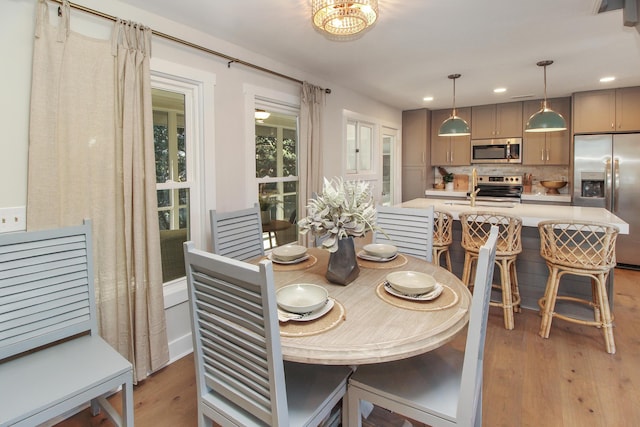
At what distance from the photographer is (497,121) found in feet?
18.7

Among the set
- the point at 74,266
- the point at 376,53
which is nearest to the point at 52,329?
the point at 74,266

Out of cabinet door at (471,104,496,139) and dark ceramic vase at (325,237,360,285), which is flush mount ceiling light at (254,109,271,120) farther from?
cabinet door at (471,104,496,139)

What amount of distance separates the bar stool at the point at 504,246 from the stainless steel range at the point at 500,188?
262 cm

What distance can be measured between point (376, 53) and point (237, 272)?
8.90 ft

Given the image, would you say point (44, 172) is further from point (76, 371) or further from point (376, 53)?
point (376, 53)

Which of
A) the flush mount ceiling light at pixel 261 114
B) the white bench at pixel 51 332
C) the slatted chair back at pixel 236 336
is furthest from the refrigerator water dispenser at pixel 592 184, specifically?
the white bench at pixel 51 332

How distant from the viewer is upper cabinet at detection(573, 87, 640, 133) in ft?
14.9

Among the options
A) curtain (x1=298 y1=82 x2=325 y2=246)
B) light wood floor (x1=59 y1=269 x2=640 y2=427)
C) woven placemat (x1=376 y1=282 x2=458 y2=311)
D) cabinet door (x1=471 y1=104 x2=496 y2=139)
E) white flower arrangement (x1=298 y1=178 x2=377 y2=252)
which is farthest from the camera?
cabinet door (x1=471 y1=104 x2=496 y2=139)

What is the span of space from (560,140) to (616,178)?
3.32 feet

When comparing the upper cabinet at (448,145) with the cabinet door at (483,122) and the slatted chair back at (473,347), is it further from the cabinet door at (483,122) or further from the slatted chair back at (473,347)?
the slatted chair back at (473,347)

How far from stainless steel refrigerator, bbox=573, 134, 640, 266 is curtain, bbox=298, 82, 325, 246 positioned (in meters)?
3.66

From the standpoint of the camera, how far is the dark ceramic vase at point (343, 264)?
183 centimetres

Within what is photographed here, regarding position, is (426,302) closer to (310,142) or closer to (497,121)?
(310,142)

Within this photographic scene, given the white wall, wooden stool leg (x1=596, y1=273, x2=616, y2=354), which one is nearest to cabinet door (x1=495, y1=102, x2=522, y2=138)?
the white wall
